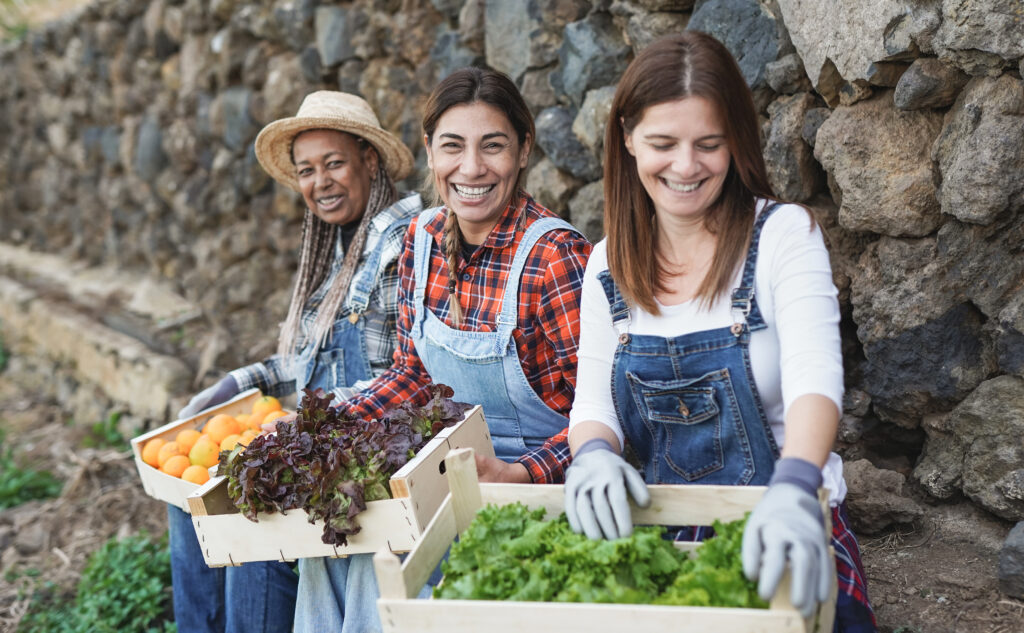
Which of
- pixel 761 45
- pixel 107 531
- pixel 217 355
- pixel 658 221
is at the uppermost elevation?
pixel 761 45

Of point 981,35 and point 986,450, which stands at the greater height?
point 981,35

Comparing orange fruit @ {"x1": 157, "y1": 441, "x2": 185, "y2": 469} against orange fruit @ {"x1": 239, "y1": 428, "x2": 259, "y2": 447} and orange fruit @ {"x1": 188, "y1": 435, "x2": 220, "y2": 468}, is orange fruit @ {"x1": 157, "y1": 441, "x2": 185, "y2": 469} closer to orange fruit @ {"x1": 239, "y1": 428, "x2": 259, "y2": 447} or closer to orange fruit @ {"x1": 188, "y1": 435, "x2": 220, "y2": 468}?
orange fruit @ {"x1": 188, "y1": 435, "x2": 220, "y2": 468}

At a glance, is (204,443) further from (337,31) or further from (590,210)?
(337,31)

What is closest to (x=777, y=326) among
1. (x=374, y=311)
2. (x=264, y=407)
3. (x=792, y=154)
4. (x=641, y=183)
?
(x=641, y=183)

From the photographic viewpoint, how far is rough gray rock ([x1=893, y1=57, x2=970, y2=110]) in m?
2.11

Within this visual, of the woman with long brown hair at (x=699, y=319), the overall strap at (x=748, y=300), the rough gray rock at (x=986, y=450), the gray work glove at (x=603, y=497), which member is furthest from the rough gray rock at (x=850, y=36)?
the gray work glove at (x=603, y=497)

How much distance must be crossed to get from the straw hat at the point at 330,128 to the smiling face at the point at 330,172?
43mm

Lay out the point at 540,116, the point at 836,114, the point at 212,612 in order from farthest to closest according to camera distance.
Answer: the point at 540,116, the point at 212,612, the point at 836,114

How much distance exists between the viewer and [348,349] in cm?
314

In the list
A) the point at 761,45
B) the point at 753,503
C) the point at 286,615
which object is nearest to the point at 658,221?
the point at 753,503

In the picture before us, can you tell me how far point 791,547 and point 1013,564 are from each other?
37.0 inches

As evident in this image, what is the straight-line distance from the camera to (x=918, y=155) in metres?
2.22

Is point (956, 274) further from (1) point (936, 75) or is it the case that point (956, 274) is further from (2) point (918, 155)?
(1) point (936, 75)

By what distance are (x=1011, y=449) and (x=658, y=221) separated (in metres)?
1.03
